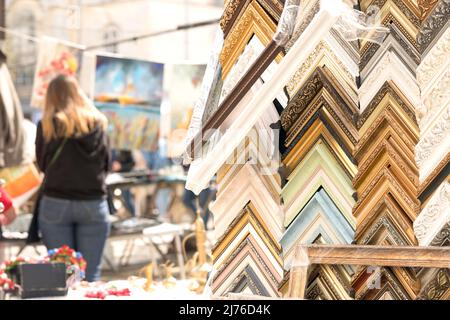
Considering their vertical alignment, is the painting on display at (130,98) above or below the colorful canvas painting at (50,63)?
below

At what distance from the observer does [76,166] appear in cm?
486

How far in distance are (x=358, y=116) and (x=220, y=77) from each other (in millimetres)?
362

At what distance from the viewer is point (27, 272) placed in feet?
11.8

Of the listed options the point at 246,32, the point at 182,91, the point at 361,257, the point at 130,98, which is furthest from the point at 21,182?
the point at 361,257

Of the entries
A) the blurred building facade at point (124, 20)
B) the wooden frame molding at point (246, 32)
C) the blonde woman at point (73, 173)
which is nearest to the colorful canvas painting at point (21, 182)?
the blonde woman at point (73, 173)

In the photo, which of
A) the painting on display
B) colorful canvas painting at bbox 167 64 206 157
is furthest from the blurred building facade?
colorful canvas painting at bbox 167 64 206 157

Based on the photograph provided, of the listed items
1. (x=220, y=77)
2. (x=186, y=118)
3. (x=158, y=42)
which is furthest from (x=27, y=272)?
(x=158, y=42)

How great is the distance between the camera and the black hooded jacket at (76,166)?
4793mm

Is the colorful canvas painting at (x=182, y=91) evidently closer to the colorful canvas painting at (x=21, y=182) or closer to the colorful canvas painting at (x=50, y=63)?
the colorful canvas painting at (x=50, y=63)

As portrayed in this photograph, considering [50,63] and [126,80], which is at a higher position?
[50,63]

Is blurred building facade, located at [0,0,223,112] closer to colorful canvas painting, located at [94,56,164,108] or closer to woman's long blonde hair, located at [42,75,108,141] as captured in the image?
colorful canvas painting, located at [94,56,164,108]

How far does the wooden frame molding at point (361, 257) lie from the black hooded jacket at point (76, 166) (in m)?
2.98

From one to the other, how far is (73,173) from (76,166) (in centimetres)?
4

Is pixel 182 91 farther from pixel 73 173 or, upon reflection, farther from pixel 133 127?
pixel 73 173
